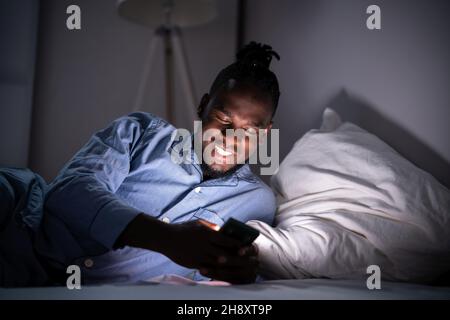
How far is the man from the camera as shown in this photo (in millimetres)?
662

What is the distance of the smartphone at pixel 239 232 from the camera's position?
66cm

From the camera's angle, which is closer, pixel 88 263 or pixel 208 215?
pixel 88 263

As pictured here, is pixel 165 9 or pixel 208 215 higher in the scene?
pixel 165 9

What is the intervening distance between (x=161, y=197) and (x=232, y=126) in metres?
0.24

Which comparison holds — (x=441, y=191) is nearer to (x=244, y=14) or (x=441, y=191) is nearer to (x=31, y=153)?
(x=244, y=14)

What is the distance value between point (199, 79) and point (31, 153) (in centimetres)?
83

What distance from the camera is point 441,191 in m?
0.84

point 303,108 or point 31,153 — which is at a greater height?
point 303,108

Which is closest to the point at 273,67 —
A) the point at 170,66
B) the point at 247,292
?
the point at 170,66

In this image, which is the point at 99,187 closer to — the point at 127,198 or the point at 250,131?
the point at 127,198

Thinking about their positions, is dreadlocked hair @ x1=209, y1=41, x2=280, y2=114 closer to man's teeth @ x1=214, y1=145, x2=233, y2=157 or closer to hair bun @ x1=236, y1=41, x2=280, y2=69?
hair bun @ x1=236, y1=41, x2=280, y2=69

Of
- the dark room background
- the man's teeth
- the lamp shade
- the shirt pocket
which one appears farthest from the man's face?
the lamp shade

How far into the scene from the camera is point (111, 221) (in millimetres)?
686
